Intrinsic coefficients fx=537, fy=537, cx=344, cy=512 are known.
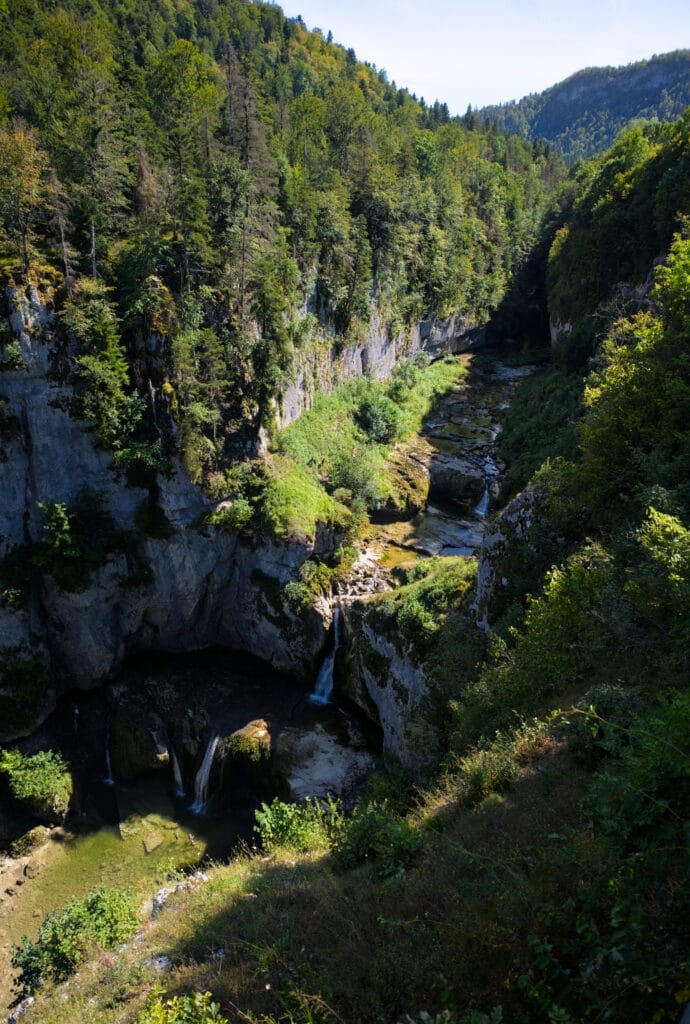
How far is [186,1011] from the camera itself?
6684 millimetres

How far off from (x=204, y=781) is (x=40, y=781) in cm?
618

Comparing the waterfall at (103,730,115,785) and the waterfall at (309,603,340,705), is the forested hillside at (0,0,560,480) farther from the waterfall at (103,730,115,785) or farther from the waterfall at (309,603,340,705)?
the waterfall at (103,730,115,785)

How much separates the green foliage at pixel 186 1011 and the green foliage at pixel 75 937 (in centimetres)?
574

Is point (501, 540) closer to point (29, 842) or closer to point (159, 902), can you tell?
point (159, 902)

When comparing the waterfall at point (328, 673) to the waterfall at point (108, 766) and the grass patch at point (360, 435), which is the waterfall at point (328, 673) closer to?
the grass patch at point (360, 435)

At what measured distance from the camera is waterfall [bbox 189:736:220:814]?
21188 mm

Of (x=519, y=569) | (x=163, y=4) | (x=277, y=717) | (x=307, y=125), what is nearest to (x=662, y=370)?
(x=519, y=569)

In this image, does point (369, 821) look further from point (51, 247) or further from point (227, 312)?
point (51, 247)

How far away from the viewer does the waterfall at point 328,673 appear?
76.6 ft

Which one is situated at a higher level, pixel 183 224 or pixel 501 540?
pixel 183 224

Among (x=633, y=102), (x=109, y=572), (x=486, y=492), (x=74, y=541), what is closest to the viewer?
(x=74, y=541)

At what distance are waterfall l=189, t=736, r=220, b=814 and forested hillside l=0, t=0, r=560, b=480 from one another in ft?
39.8

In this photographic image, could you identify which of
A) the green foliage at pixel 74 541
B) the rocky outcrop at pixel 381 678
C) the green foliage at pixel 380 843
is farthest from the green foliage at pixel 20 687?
the green foliage at pixel 380 843

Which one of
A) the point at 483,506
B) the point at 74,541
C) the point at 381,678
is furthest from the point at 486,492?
the point at 74,541
